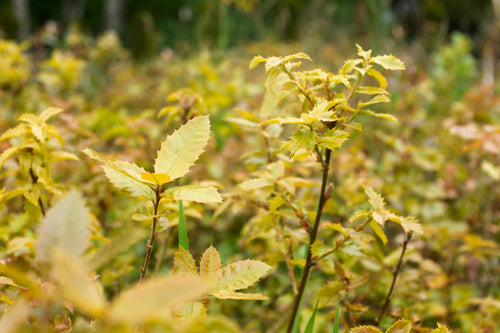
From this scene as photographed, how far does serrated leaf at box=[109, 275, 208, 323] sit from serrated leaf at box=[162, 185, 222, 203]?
253 mm

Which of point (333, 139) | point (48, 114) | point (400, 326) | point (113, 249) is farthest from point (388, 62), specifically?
point (48, 114)

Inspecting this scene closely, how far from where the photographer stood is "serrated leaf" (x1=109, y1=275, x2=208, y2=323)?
29 cm

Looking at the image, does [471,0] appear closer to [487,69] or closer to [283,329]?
[487,69]

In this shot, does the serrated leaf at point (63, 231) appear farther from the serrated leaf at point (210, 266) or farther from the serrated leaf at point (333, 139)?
the serrated leaf at point (333, 139)

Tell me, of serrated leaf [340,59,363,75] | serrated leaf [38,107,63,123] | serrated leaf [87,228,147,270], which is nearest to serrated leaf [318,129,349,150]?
serrated leaf [340,59,363,75]

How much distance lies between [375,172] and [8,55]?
2023mm

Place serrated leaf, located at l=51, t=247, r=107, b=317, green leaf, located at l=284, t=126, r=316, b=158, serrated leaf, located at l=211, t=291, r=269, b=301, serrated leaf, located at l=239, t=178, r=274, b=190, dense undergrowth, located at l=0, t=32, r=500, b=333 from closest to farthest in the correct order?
serrated leaf, located at l=51, t=247, r=107, b=317 → dense undergrowth, located at l=0, t=32, r=500, b=333 → serrated leaf, located at l=211, t=291, r=269, b=301 → green leaf, located at l=284, t=126, r=316, b=158 → serrated leaf, located at l=239, t=178, r=274, b=190

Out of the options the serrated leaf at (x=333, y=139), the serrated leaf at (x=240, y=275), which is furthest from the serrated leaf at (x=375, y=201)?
the serrated leaf at (x=240, y=275)

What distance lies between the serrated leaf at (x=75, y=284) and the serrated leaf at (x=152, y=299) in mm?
15

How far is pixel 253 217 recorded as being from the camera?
144 cm

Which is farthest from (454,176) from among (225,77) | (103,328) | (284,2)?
(284,2)

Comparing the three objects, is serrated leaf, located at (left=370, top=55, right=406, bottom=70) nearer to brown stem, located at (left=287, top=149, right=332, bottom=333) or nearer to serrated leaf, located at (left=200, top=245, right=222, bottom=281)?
brown stem, located at (left=287, top=149, right=332, bottom=333)

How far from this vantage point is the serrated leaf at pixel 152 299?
0.94 feet

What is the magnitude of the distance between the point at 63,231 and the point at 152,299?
0.37 ft
